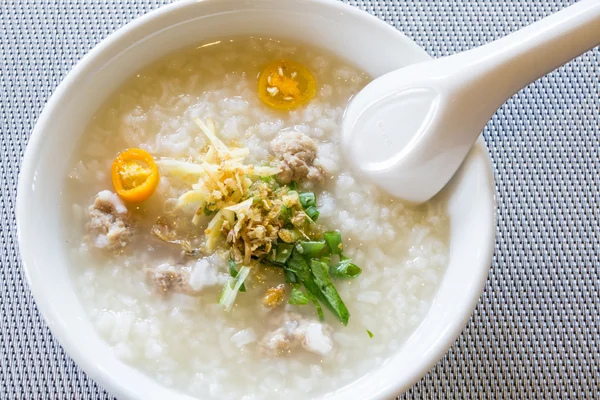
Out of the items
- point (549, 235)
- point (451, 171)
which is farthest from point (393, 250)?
point (549, 235)

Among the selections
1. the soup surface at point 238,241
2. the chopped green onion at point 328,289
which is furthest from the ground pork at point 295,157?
the chopped green onion at point 328,289

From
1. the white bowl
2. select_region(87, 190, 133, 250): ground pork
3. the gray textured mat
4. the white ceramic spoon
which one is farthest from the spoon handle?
select_region(87, 190, 133, 250): ground pork

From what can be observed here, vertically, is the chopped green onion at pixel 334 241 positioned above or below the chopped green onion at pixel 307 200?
below

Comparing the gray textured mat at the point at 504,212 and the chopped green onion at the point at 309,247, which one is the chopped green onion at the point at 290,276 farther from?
the gray textured mat at the point at 504,212

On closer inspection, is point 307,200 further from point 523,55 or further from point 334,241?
point 523,55

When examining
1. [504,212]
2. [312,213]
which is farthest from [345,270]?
A: [504,212]

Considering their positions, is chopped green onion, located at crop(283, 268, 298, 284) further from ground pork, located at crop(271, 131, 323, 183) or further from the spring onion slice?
ground pork, located at crop(271, 131, 323, 183)

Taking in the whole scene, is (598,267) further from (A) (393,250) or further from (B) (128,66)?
(B) (128,66)
